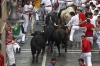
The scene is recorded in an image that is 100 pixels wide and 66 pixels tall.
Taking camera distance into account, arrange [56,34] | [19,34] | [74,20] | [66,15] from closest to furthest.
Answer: [56,34] < [74,20] < [19,34] < [66,15]

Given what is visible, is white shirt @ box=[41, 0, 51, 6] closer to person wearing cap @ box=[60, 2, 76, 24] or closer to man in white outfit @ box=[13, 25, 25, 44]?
person wearing cap @ box=[60, 2, 76, 24]

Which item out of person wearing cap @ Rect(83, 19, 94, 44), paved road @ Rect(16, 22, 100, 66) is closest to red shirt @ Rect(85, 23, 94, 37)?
person wearing cap @ Rect(83, 19, 94, 44)

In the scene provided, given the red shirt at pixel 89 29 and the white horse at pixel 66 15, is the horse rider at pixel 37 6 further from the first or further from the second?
the red shirt at pixel 89 29

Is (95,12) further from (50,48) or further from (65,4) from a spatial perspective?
(65,4)

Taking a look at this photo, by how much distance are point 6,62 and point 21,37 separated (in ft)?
15.8

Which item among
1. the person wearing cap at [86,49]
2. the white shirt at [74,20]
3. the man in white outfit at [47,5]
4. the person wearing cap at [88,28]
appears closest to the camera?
the person wearing cap at [86,49]

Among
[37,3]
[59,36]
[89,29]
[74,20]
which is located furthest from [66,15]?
[37,3]

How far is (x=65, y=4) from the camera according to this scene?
102 ft

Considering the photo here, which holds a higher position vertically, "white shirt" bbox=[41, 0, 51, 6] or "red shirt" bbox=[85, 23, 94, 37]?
"white shirt" bbox=[41, 0, 51, 6]

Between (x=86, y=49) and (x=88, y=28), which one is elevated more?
(x=88, y=28)

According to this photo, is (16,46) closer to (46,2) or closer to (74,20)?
(74,20)

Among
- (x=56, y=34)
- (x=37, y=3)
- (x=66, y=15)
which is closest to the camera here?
(x=56, y=34)

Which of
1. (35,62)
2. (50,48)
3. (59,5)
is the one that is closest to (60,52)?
(50,48)

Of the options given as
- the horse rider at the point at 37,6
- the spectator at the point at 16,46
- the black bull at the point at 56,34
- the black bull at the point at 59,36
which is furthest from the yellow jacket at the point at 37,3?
the black bull at the point at 59,36
